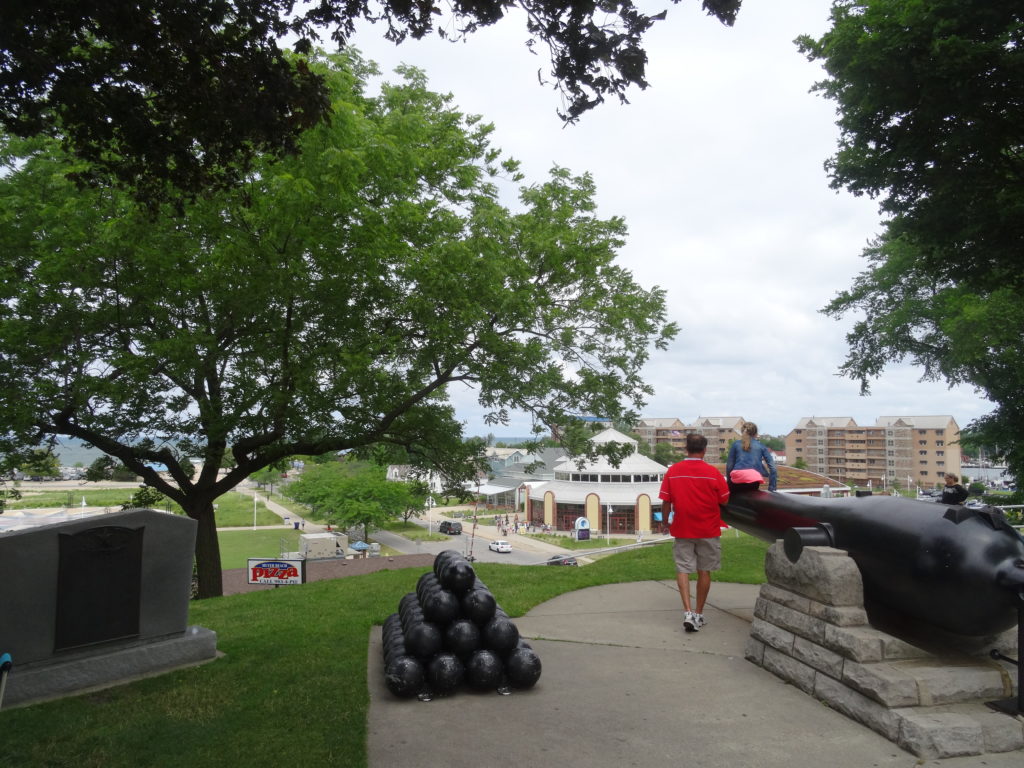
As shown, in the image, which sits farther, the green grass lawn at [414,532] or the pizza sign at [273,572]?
the green grass lawn at [414,532]

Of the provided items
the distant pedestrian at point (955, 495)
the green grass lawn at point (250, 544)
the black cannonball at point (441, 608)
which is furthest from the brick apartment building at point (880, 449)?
the black cannonball at point (441, 608)

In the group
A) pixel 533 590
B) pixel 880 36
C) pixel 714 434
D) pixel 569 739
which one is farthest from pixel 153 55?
pixel 714 434

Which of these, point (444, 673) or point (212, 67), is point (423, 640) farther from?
point (212, 67)

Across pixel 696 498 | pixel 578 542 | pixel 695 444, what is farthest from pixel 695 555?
pixel 578 542

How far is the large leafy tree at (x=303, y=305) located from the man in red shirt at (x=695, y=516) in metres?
5.22

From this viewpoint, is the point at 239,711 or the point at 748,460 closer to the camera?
the point at 239,711

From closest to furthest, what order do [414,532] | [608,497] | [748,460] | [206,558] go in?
[748,460]
[206,558]
[608,497]
[414,532]

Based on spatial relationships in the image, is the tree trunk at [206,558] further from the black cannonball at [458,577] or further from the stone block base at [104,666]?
the black cannonball at [458,577]

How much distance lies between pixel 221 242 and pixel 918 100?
32.3 ft

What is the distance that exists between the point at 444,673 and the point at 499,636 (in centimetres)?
50

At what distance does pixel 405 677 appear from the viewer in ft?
15.7

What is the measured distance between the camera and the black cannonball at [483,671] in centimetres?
493

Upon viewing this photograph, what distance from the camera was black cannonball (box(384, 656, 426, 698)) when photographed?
479cm

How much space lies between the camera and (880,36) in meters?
8.34
